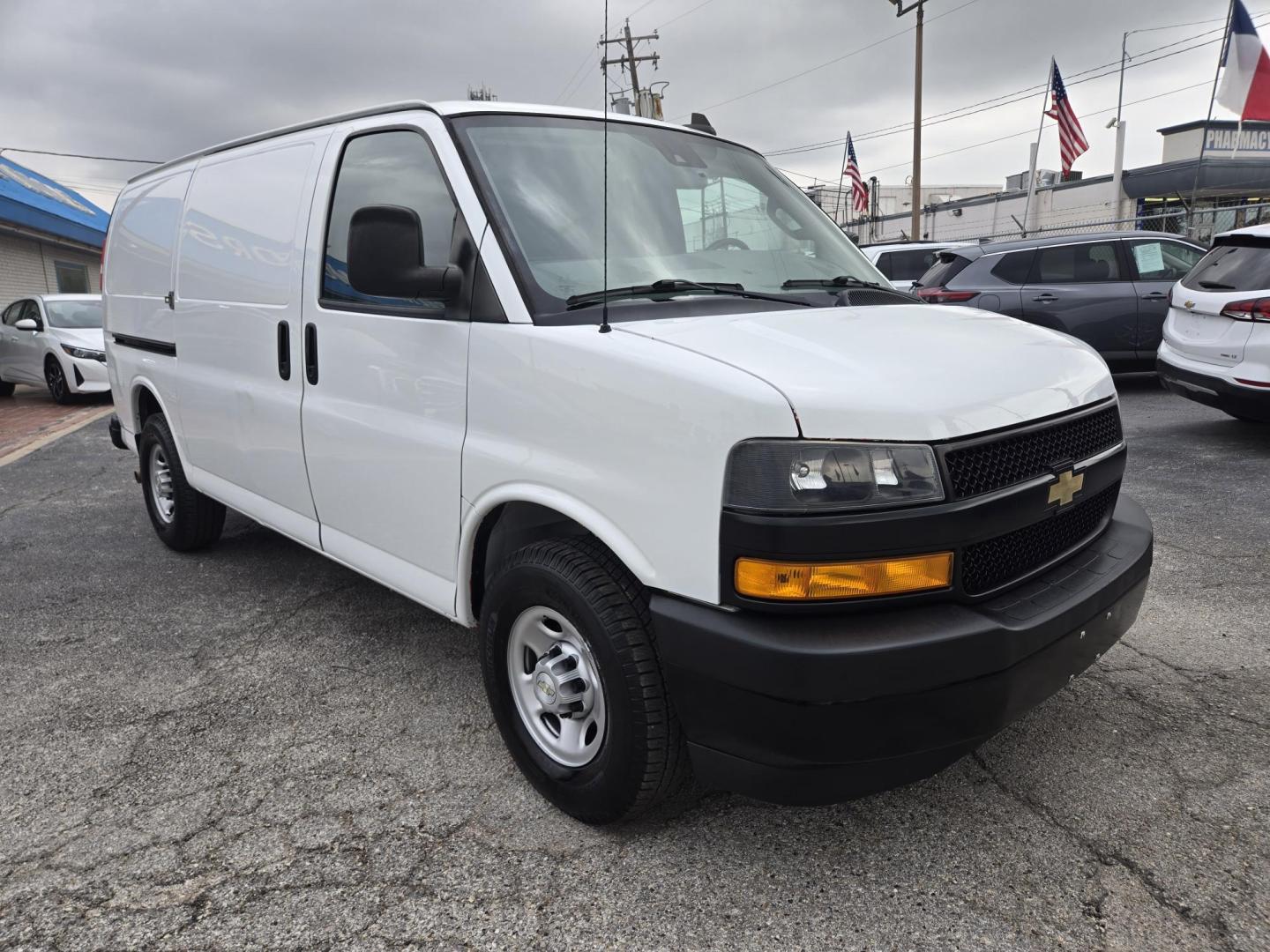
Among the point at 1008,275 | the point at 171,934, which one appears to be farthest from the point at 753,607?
the point at 1008,275

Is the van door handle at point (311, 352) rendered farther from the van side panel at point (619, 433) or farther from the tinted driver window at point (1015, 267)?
the tinted driver window at point (1015, 267)

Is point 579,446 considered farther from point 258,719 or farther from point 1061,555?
point 258,719

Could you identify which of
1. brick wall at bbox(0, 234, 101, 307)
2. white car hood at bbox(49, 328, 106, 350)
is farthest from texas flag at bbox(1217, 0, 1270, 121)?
brick wall at bbox(0, 234, 101, 307)

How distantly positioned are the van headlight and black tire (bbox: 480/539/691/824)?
461mm

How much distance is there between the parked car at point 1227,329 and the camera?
6.62 m

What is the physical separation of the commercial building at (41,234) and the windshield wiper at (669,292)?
19.5 metres

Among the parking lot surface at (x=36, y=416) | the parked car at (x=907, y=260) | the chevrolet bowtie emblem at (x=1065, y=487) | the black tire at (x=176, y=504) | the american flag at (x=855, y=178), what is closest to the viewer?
the chevrolet bowtie emblem at (x=1065, y=487)

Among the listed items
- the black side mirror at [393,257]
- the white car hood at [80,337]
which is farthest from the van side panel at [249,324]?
the white car hood at [80,337]

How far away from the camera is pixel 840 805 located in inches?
106

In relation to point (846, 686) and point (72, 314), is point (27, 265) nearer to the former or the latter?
point (72, 314)

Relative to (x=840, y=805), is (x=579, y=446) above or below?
above

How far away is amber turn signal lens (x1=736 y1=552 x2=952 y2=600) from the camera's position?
6.64 feet

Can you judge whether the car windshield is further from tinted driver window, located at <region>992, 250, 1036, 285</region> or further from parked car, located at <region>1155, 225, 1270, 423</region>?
parked car, located at <region>1155, 225, 1270, 423</region>

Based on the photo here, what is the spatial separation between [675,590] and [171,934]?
1450mm
